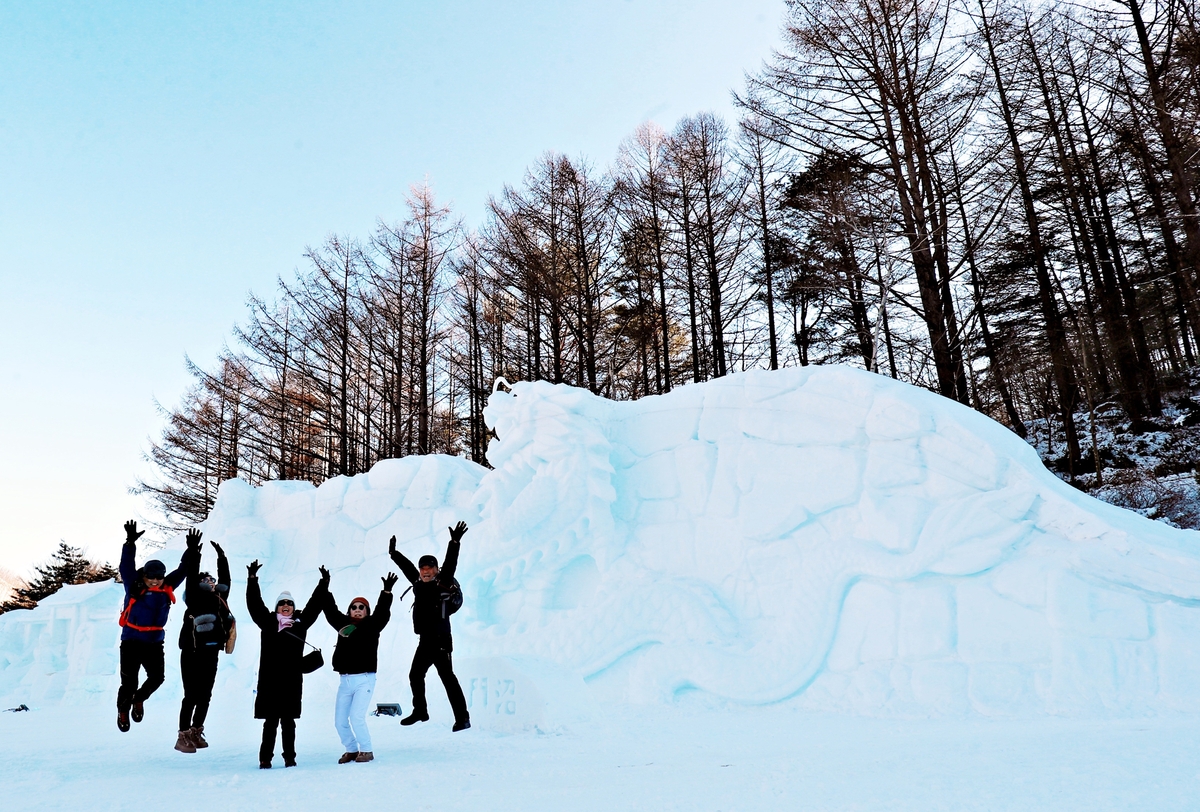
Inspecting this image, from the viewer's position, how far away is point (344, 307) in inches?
673

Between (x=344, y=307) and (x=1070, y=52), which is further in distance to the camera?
(x=344, y=307)

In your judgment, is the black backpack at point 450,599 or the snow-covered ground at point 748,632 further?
the black backpack at point 450,599

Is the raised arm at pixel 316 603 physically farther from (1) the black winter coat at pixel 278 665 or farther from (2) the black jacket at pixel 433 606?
(2) the black jacket at pixel 433 606

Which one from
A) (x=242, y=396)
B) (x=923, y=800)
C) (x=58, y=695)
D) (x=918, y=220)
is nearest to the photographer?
(x=923, y=800)

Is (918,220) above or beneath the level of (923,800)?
above

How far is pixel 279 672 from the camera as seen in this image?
4.52 m

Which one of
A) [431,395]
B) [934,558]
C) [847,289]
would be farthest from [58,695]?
[847,289]

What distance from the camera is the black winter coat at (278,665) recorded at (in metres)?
4.45

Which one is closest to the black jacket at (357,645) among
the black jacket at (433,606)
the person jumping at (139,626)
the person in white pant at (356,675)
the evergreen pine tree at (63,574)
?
the person in white pant at (356,675)

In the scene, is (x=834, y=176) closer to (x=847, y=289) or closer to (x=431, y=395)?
(x=847, y=289)

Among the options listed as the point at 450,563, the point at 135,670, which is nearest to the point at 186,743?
the point at 135,670

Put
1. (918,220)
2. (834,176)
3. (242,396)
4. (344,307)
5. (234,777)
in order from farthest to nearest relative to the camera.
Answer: (242,396) → (344,307) → (834,176) → (918,220) → (234,777)

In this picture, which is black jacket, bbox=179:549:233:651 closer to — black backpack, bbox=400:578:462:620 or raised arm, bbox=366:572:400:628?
raised arm, bbox=366:572:400:628

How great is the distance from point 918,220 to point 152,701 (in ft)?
40.1
